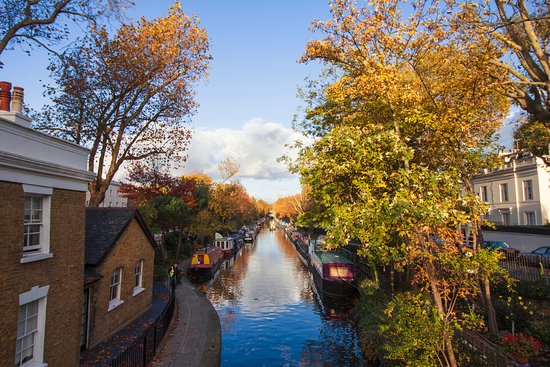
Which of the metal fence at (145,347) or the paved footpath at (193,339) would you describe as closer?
the metal fence at (145,347)

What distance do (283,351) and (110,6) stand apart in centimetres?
→ 1700

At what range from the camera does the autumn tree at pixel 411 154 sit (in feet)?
26.0

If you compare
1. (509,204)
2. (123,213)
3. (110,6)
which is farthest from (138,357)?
(509,204)

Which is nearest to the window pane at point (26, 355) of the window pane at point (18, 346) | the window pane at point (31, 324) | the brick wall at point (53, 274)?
the window pane at point (18, 346)

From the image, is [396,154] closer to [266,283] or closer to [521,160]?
[266,283]

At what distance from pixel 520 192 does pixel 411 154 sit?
38.4 m

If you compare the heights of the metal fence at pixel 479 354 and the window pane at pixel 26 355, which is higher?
A: the window pane at pixel 26 355

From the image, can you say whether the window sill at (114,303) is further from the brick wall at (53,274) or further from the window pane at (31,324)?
the window pane at (31,324)

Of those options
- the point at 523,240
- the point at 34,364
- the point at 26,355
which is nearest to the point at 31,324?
the point at 26,355

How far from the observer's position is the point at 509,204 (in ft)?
132

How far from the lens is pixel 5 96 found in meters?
9.32

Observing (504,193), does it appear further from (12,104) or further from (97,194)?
(12,104)

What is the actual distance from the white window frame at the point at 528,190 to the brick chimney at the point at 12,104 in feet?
144

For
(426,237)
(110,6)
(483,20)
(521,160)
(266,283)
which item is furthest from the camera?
(521,160)
